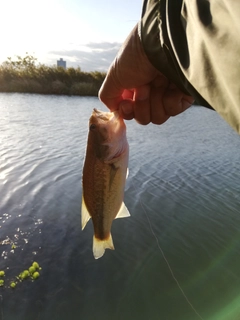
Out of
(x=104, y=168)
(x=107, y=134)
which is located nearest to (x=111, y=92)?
(x=107, y=134)

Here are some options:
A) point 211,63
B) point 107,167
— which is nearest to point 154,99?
point 107,167

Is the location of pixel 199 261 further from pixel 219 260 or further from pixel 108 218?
pixel 108 218

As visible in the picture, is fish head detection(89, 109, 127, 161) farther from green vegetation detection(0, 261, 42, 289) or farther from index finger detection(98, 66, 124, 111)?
green vegetation detection(0, 261, 42, 289)

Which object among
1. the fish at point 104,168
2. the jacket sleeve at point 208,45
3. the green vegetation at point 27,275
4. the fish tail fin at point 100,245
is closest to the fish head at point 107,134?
the fish at point 104,168

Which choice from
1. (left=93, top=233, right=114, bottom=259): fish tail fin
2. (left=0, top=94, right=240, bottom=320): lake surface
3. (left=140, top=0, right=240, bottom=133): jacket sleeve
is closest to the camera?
(left=140, top=0, right=240, bottom=133): jacket sleeve

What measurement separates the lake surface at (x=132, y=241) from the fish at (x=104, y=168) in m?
2.90

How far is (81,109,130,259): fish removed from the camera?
98.8 inches

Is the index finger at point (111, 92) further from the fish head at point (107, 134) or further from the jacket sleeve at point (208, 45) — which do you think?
the jacket sleeve at point (208, 45)

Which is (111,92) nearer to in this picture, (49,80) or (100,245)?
(100,245)

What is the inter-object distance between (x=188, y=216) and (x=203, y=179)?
2557 millimetres

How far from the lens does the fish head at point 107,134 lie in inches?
98.1

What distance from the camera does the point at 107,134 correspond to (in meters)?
2.49

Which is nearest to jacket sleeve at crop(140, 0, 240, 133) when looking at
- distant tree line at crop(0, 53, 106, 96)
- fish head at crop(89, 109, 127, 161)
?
fish head at crop(89, 109, 127, 161)

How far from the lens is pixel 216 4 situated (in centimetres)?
100
